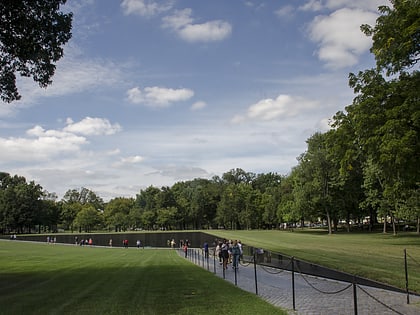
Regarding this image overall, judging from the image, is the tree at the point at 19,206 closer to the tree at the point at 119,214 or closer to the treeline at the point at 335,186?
the treeline at the point at 335,186

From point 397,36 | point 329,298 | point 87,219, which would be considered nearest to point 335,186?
point 397,36

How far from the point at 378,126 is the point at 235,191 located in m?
92.9

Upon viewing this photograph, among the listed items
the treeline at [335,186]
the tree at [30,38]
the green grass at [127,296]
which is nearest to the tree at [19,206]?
the treeline at [335,186]

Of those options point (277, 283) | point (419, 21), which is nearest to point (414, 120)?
point (419, 21)

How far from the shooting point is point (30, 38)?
1560cm

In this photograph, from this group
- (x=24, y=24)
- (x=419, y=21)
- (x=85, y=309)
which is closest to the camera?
(x=85, y=309)

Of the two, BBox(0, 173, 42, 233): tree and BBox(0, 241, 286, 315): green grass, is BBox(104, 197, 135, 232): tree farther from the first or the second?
BBox(0, 241, 286, 315): green grass

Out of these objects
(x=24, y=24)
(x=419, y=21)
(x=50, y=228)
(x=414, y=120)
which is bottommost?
(x=50, y=228)

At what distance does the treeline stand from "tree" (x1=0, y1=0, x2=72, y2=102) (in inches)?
715

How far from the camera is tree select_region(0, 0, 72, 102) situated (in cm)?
1512

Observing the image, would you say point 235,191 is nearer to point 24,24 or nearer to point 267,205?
point 267,205

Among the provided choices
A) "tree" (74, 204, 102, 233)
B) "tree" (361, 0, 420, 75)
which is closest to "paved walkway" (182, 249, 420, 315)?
Result: "tree" (361, 0, 420, 75)

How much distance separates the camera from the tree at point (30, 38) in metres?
15.1

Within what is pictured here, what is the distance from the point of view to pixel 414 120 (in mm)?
24422
